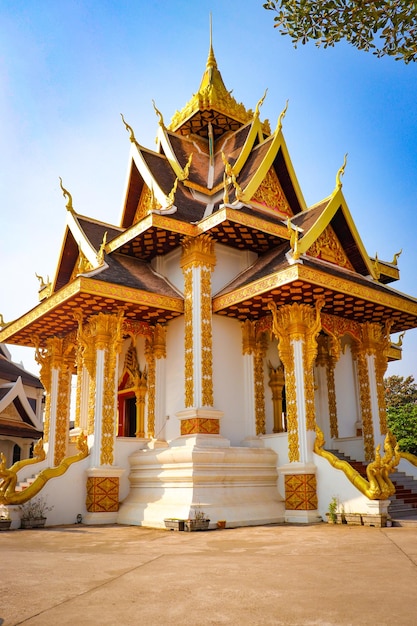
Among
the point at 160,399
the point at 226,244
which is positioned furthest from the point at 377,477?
the point at 226,244

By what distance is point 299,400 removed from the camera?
1048 cm

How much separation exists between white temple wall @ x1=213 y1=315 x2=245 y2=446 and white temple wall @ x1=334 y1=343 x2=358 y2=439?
2.93 m

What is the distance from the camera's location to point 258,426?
11.6 m

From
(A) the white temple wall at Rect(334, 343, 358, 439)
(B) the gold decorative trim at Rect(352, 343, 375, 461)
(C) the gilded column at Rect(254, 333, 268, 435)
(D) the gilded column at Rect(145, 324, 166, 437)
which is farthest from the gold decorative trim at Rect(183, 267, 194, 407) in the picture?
(A) the white temple wall at Rect(334, 343, 358, 439)

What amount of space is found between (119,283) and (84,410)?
13.3 ft

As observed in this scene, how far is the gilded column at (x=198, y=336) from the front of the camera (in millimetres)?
10656

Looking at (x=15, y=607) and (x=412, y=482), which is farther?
(x=412, y=482)

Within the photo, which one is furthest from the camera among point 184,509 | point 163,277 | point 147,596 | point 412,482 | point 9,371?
point 9,371

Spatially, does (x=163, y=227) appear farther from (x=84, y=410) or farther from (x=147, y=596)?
(x=147, y=596)

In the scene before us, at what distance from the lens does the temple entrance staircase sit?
9.28 metres

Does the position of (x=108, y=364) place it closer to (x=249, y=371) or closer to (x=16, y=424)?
(x=249, y=371)

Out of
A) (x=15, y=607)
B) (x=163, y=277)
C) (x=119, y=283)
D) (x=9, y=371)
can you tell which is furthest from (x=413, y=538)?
(x=9, y=371)

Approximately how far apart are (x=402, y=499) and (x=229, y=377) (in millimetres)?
3968

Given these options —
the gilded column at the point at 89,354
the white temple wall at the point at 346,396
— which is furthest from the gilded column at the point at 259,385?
the gilded column at the point at 89,354
